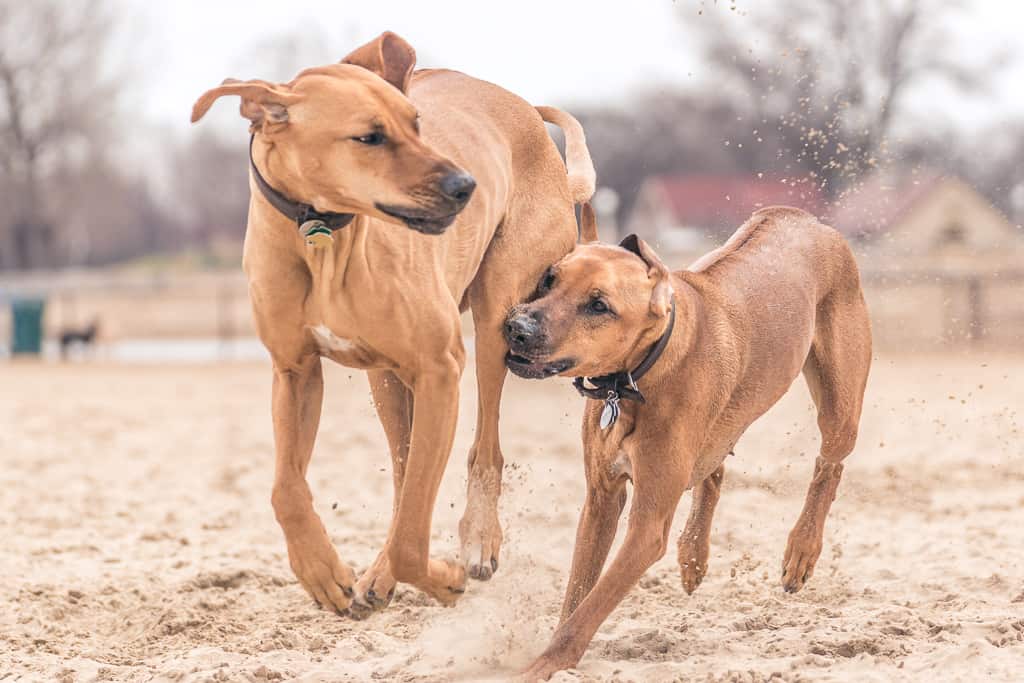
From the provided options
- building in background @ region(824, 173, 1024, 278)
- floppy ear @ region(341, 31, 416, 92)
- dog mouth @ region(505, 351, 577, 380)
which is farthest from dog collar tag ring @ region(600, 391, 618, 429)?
building in background @ region(824, 173, 1024, 278)

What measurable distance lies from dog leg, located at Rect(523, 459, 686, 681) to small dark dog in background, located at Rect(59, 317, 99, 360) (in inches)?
651

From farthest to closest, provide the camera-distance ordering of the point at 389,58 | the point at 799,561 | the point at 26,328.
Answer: the point at 26,328
the point at 799,561
the point at 389,58

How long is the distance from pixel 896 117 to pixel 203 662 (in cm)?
2328

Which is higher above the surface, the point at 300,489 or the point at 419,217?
the point at 419,217

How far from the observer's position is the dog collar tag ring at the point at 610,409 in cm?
402

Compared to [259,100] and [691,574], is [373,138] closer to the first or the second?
[259,100]

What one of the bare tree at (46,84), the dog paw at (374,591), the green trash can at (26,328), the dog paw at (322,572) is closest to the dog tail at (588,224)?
the dog paw at (374,591)

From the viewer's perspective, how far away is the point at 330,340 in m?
3.85

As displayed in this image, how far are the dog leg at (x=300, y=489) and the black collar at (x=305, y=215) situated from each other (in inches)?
21.9

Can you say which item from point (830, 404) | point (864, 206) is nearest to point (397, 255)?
point (830, 404)

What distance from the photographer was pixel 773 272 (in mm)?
4781

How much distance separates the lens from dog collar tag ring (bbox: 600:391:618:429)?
4.02m

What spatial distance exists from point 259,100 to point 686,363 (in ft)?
5.00

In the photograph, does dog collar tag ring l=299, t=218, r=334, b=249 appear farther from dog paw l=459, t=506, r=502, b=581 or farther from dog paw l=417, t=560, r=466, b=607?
dog paw l=459, t=506, r=502, b=581
